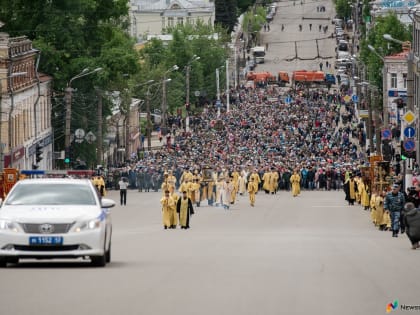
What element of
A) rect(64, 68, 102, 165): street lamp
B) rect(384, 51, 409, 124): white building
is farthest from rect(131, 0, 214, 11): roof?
rect(64, 68, 102, 165): street lamp

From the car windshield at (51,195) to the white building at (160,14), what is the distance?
158261 mm

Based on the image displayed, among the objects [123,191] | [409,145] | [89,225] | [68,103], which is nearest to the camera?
[89,225]

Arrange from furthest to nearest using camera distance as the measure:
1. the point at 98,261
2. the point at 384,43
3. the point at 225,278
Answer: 1. the point at 384,43
2. the point at 98,261
3. the point at 225,278

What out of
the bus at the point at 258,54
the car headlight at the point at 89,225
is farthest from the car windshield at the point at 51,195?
the bus at the point at 258,54

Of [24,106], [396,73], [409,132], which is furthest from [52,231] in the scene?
[396,73]

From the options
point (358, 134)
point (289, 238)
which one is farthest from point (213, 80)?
point (289, 238)

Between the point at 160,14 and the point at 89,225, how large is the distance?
163525 mm

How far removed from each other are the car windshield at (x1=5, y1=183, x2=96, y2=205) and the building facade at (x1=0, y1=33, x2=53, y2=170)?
158 ft

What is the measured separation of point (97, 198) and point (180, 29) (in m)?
119

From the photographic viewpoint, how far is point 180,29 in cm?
14175

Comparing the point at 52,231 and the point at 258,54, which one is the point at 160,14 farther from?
the point at 52,231

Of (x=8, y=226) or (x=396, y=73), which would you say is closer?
(x=8, y=226)

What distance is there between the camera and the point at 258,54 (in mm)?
186375

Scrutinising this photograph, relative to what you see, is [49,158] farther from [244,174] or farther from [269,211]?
[269,211]
